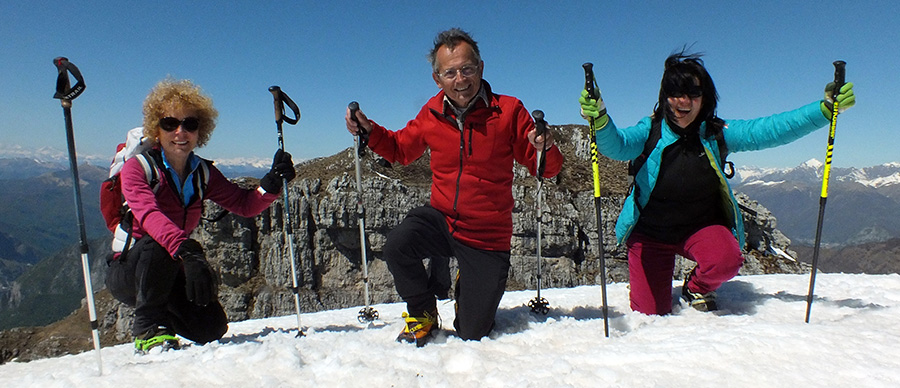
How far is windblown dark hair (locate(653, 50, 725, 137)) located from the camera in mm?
4758

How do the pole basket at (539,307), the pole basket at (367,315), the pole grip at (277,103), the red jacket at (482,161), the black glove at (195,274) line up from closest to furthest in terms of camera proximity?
the black glove at (195,274) < the red jacket at (482,161) < the pole basket at (539,307) < the pole grip at (277,103) < the pole basket at (367,315)

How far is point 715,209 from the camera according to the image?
5.29 m

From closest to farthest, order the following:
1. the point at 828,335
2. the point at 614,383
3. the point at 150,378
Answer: the point at 614,383, the point at 150,378, the point at 828,335

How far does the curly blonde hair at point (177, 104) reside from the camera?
15.6 feet

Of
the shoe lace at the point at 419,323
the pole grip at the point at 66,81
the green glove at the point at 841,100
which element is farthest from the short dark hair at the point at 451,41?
the green glove at the point at 841,100

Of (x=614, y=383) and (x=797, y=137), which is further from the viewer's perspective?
(x=797, y=137)

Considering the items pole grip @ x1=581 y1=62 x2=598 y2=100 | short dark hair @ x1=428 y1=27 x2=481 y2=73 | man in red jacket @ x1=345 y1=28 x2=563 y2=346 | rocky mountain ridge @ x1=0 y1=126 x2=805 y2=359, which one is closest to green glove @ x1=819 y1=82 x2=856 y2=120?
pole grip @ x1=581 y1=62 x2=598 y2=100

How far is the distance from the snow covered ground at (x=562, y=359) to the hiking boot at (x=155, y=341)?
13 cm

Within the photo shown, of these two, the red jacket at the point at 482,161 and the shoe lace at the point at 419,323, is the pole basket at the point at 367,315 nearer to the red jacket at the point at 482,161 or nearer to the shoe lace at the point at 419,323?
the shoe lace at the point at 419,323

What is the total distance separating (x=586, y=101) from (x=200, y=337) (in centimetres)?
486

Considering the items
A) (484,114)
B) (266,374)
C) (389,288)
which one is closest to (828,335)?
(484,114)

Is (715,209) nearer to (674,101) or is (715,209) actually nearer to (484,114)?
(674,101)

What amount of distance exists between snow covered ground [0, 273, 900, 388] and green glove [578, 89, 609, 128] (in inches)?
84.4

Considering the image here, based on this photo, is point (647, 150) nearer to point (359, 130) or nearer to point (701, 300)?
point (701, 300)
